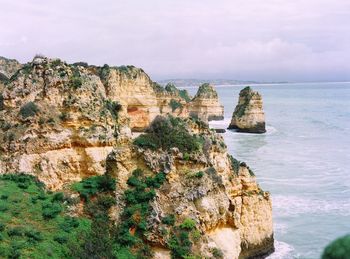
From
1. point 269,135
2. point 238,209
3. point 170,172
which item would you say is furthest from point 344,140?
point 170,172

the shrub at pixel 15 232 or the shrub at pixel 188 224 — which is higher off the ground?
the shrub at pixel 15 232

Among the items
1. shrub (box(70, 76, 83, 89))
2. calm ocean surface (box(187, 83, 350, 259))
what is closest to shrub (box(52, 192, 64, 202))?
shrub (box(70, 76, 83, 89))

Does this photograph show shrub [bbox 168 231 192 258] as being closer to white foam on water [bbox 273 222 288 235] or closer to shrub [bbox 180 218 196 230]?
shrub [bbox 180 218 196 230]

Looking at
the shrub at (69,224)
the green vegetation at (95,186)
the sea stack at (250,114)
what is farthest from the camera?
the sea stack at (250,114)

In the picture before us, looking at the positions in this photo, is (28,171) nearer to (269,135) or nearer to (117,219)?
(117,219)

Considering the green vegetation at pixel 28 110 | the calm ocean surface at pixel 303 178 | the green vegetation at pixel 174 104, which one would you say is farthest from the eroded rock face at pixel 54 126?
the green vegetation at pixel 174 104

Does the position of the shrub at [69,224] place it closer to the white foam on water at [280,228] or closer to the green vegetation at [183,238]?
the green vegetation at [183,238]

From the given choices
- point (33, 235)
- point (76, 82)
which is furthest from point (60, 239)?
point (76, 82)
